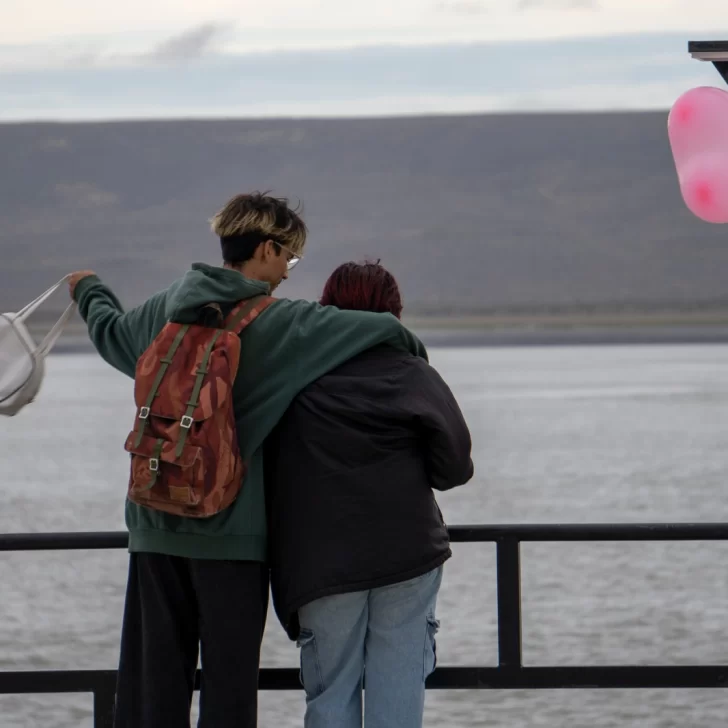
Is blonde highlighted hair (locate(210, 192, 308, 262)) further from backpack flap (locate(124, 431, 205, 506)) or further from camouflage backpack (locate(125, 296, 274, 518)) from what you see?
backpack flap (locate(124, 431, 205, 506))

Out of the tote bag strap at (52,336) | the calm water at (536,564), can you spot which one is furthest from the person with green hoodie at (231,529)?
the calm water at (536,564)

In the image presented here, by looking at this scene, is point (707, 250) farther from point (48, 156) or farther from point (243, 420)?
point (243, 420)

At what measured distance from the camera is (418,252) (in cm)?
10225

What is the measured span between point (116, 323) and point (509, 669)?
95 cm

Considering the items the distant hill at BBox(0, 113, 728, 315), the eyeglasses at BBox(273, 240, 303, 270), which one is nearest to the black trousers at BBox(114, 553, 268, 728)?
the eyeglasses at BBox(273, 240, 303, 270)

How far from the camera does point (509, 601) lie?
2.26 metres

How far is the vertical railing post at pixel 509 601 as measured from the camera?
7.40 feet

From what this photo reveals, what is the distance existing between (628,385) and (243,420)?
54.5 m

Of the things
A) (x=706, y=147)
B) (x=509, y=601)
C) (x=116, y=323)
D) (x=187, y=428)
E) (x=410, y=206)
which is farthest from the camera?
(x=410, y=206)

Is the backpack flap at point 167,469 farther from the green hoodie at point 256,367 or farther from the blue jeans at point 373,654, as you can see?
the blue jeans at point 373,654

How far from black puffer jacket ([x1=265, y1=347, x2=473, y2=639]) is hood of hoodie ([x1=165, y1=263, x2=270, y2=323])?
18 centimetres

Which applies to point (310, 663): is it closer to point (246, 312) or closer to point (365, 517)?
point (365, 517)

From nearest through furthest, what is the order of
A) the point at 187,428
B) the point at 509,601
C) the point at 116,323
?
the point at 187,428 < the point at 116,323 < the point at 509,601

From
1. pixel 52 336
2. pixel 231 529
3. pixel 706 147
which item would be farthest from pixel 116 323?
pixel 706 147
